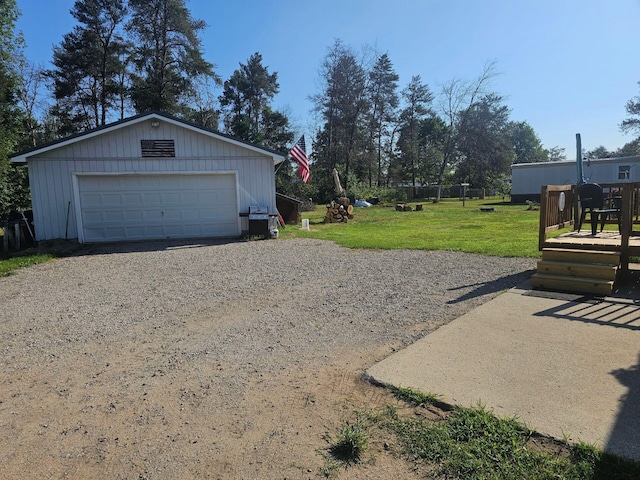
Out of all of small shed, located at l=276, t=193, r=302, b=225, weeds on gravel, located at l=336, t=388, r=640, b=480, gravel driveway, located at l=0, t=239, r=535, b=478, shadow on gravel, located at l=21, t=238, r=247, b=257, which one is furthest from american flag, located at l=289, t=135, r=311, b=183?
weeds on gravel, located at l=336, t=388, r=640, b=480

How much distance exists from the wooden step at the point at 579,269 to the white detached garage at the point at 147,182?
8881 mm

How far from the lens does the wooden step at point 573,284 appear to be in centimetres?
524

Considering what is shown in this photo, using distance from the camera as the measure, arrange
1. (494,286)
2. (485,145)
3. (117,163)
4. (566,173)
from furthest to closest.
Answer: (485,145) → (566,173) → (117,163) → (494,286)

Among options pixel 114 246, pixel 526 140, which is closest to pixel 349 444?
pixel 114 246

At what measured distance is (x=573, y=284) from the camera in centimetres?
549

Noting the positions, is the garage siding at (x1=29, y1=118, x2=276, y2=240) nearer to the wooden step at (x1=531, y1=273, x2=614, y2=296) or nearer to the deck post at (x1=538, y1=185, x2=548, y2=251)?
the deck post at (x1=538, y1=185, x2=548, y2=251)

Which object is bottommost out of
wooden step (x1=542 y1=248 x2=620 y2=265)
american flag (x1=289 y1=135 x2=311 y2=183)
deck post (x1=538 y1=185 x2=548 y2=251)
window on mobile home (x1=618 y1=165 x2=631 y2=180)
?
wooden step (x1=542 y1=248 x2=620 y2=265)

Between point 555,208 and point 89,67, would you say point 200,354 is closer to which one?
point 555,208

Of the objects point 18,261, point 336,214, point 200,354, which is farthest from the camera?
point 336,214

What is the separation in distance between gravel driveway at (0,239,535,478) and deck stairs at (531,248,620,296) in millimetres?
Answer: 619

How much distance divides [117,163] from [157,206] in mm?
1631

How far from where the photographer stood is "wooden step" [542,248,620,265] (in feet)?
18.0

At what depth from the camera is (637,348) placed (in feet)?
11.5

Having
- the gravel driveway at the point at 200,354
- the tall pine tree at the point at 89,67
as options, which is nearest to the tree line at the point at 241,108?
the tall pine tree at the point at 89,67
